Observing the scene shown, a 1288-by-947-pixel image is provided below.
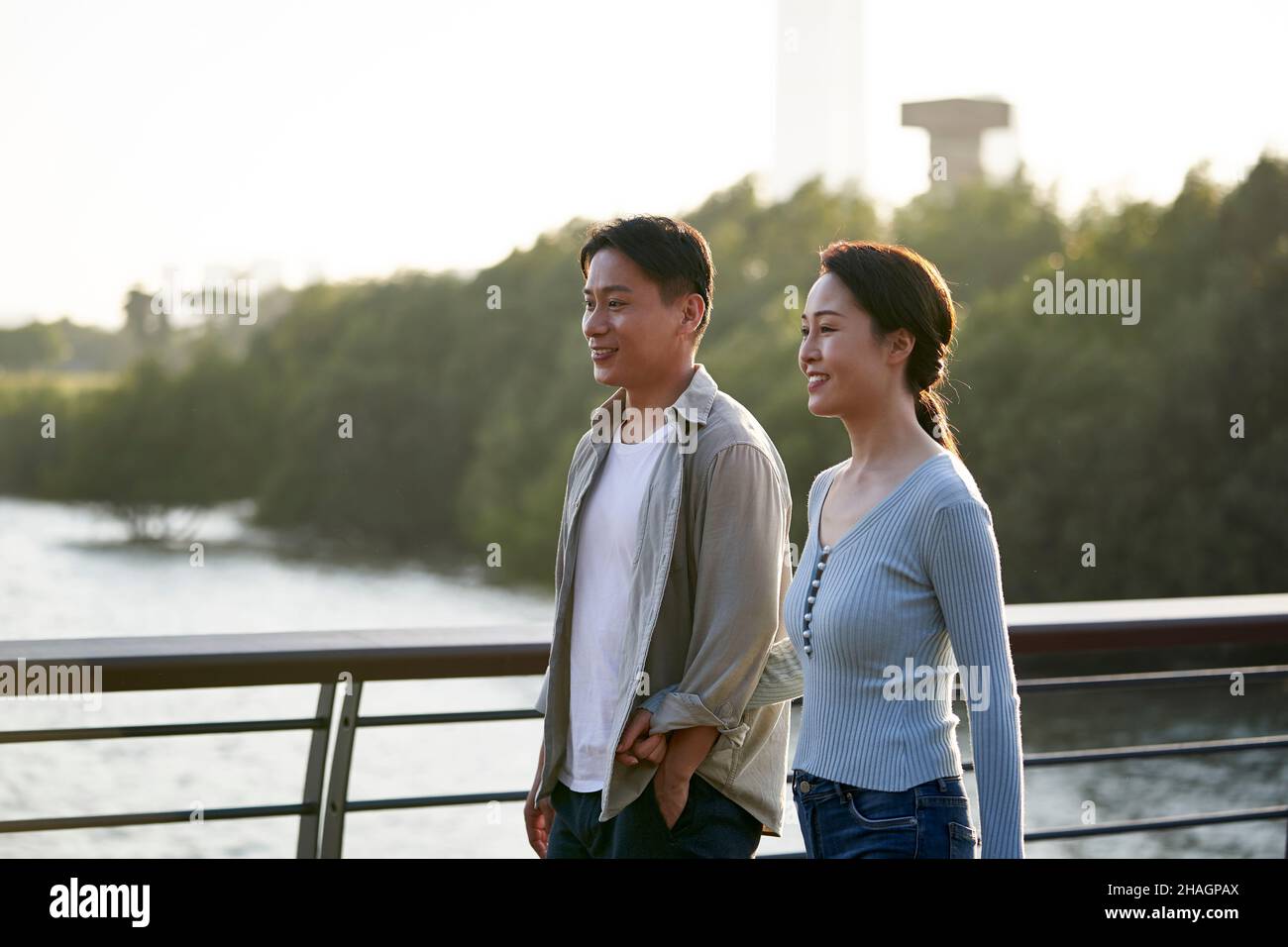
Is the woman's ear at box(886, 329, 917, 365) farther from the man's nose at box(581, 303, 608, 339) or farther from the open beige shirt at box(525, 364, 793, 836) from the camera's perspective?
the man's nose at box(581, 303, 608, 339)

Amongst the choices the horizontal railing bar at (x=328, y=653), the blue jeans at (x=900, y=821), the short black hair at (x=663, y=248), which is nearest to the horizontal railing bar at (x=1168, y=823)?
the horizontal railing bar at (x=328, y=653)

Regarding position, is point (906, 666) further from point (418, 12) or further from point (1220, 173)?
point (418, 12)

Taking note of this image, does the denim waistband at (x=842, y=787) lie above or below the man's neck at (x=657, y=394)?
below

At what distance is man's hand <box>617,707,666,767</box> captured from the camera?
1.81 meters

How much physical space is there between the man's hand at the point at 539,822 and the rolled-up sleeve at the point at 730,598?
1.12ft

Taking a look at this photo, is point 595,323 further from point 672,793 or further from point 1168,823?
point 1168,823

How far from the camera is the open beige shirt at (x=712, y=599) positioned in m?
1.81

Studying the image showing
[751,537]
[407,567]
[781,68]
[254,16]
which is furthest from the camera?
[781,68]

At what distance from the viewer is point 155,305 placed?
44.2m

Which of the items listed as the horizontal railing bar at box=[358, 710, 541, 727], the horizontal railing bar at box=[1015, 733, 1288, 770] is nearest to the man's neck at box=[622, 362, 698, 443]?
the horizontal railing bar at box=[358, 710, 541, 727]

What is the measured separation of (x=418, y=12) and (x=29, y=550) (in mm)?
25439

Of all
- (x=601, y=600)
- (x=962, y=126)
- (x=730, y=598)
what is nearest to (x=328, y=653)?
(x=601, y=600)

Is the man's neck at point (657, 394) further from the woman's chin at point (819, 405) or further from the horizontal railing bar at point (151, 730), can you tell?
the horizontal railing bar at point (151, 730)
